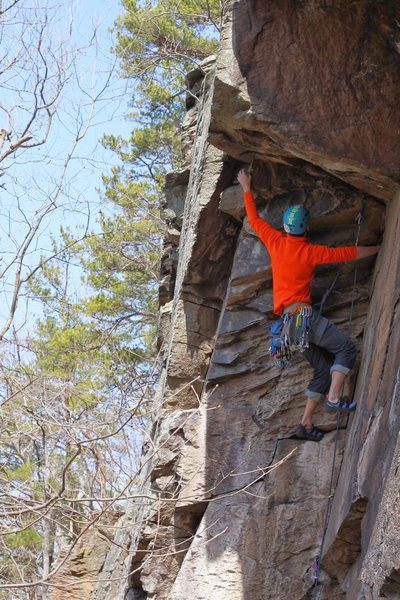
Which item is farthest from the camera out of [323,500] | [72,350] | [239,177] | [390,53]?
[72,350]

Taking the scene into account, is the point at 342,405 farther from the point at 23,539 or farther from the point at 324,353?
the point at 23,539

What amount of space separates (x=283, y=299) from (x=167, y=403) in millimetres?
1781

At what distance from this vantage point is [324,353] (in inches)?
294

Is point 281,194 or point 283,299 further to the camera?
point 281,194

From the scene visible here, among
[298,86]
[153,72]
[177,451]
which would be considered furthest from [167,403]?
[153,72]

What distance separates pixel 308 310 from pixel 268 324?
71 centimetres

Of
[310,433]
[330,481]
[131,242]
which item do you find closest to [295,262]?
[310,433]

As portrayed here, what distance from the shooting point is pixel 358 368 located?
7316 millimetres

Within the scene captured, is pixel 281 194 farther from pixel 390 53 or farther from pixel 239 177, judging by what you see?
pixel 390 53

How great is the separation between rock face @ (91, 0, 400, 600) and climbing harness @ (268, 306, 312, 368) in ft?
1.50

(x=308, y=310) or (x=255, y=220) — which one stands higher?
(x=255, y=220)

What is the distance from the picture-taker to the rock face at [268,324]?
22.1 ft

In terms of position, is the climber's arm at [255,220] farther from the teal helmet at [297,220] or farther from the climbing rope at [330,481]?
the climbing rope at [330,481]

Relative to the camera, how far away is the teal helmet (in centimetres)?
745
